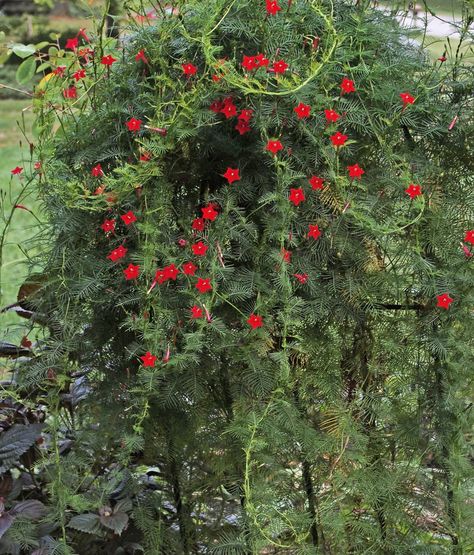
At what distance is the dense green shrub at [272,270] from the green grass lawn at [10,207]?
0.35 metres

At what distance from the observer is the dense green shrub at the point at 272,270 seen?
1.82m

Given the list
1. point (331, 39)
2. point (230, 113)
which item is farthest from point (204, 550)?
point (331, 39)

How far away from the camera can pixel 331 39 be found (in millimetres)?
1782

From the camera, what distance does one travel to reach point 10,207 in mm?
4344

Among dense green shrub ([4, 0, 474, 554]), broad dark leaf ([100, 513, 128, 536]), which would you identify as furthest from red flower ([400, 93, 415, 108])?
broad dark leaf ([100, 513, 128, 536])

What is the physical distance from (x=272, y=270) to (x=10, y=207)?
2.78 meters

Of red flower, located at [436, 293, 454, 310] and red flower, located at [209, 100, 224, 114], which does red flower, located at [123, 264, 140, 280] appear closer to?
red flower, located at [209, 100, 224, 114]

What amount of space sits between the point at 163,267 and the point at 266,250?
0.22 m

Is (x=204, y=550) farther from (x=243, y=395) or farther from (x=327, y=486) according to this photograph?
(x=243, y=395)

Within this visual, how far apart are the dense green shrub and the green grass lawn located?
1.16ft

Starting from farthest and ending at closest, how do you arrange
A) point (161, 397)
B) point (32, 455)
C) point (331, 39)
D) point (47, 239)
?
point (32, 455)
point (47, 239)
point (161, 397)
point (331, 39)

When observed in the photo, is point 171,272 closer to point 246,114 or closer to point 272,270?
point 272,270

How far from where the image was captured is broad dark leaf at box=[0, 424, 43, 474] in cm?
228

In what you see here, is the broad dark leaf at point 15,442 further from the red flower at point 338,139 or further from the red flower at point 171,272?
the red flower at point 338,139
